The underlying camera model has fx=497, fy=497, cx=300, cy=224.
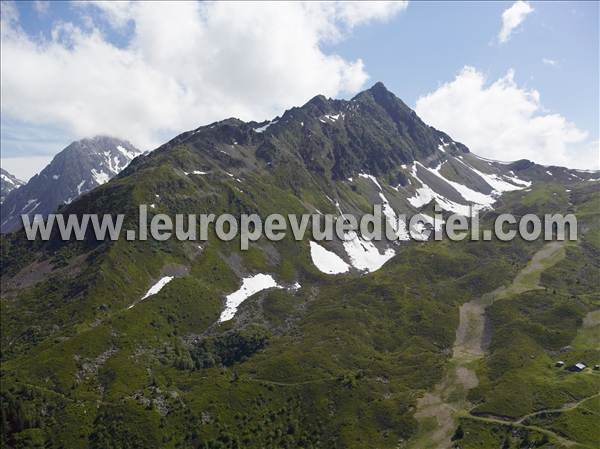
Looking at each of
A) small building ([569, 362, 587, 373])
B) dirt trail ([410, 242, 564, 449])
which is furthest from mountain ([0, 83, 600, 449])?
small building ([569, 362, 587, 373])

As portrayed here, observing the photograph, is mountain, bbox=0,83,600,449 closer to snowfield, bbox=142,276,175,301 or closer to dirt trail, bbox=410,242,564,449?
dirt trail, bbox=410,242,564,449

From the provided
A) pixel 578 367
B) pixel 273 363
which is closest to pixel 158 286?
pixel 273 363

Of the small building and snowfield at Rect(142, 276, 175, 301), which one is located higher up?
snowfield at Rect(142, 276, 175, 301)

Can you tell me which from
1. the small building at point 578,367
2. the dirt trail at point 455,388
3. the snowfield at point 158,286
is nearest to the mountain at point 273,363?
the dirt trail at point 455,388

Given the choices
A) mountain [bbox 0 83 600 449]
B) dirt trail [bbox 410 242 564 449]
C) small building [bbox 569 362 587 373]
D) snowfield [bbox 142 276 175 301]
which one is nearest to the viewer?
dirt trail [bbox 410 242 564 449]

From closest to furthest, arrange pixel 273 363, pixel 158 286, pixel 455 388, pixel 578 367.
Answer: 1. pixel 455 388
2. pixel 578 367
3. pixel 273 363
4. pixel 158 286

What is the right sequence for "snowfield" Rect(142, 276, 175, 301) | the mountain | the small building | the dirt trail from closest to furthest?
the dirt trail → the mountain → the small building → "snowfield" Rect(142, 276, 175, 301)

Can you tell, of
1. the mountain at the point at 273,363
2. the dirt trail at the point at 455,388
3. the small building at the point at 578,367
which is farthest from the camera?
the small building at the point at 578,367

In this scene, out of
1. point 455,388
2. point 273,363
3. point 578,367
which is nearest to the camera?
point 455,388

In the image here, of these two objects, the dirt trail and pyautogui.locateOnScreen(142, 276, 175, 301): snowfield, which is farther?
pyautogui.locateOnScreen(142, 276, 175, 301): snowfield

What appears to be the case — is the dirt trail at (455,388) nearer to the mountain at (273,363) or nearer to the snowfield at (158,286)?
the mountain at (273,363)

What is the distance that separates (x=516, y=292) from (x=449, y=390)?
78.3 m

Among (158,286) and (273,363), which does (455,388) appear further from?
(158,286)

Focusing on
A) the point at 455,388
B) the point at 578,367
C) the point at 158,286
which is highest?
the point at 158,286
